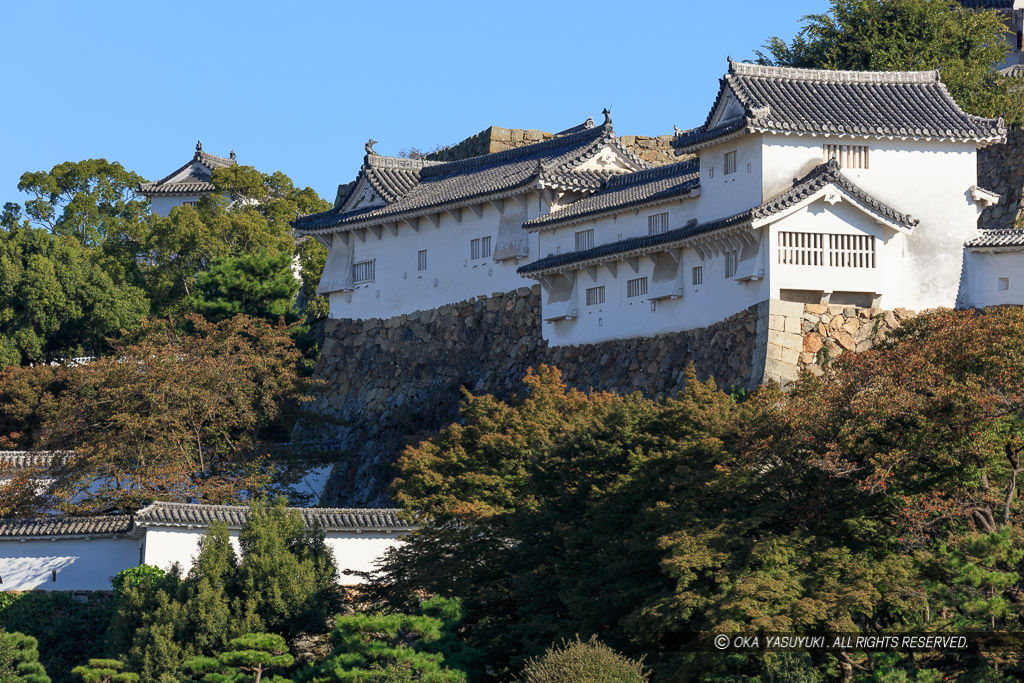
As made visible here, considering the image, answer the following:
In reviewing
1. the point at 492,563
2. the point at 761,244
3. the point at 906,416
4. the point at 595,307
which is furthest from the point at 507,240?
the point at 906,416

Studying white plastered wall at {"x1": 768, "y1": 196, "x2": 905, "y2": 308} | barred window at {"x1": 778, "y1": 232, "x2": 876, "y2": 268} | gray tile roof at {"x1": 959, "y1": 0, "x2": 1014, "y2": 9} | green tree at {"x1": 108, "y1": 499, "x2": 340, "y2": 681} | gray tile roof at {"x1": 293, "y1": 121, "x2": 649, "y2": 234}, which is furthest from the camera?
gray tile roof at {"x1": 959, "y1": 0, "x2": 1014, "y2": 9}

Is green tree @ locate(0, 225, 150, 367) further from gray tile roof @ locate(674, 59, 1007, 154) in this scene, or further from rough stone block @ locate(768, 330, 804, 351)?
rough stone block @ locate(768, 330, 804, 351)

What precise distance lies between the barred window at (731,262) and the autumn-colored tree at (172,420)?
34.6ft

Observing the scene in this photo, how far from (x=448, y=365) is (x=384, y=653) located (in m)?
16.9

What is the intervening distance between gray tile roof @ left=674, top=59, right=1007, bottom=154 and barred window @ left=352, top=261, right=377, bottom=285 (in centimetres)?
1233

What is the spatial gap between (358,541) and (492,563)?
4.16m

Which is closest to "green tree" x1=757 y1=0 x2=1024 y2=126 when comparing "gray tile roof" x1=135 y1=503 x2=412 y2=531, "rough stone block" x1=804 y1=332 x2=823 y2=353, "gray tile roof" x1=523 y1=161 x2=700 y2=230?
"gray tile roof" x1=523 y1=161 x2=700 y2=230

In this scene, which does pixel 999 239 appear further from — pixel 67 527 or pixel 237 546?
pixel 67 527

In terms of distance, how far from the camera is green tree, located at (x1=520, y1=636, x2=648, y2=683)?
72.1 ft

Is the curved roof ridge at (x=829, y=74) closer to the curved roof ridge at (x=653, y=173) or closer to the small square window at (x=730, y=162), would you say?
the small square window at (x=730, y=162)

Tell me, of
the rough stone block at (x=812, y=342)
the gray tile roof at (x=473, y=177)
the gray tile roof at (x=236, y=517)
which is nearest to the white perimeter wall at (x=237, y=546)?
the gray tile roof at (x=236, y=517)

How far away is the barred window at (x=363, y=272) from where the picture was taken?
145 feet

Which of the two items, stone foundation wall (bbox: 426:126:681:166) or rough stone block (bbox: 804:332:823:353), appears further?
stone foundation wall (bbox: 426:126:681:166)

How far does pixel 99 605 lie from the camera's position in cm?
2970
